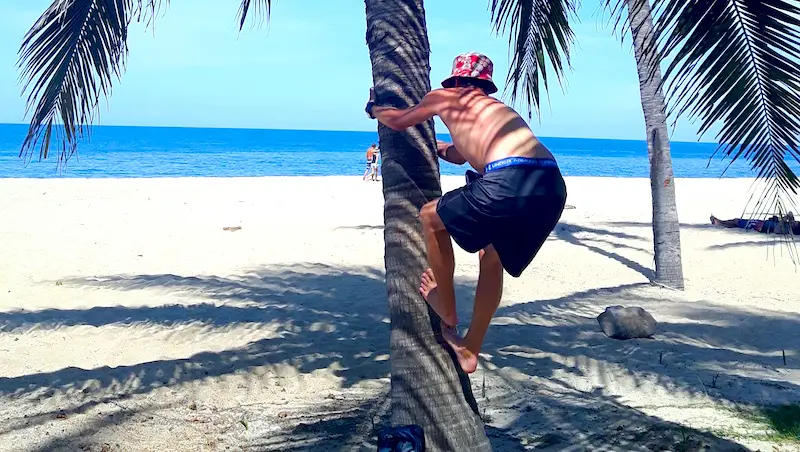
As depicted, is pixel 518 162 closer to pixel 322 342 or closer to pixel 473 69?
pixel 473 69

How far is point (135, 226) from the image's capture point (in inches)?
482

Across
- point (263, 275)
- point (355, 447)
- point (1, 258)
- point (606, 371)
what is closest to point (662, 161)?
point (606, 371)

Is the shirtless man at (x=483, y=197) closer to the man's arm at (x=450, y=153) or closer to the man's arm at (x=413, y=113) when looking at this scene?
the man's arm at (x=413, y=113)

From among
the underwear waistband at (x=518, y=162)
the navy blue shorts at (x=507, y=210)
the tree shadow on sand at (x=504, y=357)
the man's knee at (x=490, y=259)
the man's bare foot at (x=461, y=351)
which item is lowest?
the tree shadow on sand at (x=504, y=357)

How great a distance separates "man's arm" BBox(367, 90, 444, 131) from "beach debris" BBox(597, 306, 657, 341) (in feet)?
12.3

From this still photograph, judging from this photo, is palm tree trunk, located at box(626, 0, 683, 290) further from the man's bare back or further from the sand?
the man's bare back

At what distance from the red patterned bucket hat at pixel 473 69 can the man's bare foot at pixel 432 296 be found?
2.82 feet

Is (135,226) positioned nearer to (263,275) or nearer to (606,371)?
(263,275)

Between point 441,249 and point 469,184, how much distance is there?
297 mm

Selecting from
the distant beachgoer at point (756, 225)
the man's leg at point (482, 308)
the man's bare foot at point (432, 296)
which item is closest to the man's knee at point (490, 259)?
the man's leg at point (482, 308)

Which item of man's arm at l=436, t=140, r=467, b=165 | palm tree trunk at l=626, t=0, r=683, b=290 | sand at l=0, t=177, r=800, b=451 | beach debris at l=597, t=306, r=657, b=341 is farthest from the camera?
palm tree trunk at l=626, t=0, r=683, b=290

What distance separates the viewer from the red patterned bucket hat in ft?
10.2

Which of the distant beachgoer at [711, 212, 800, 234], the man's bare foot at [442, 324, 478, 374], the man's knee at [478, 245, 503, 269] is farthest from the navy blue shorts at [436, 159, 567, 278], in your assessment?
the distant beachgoer at [711, 212, 800, 234]

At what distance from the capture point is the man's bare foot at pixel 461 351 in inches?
126
